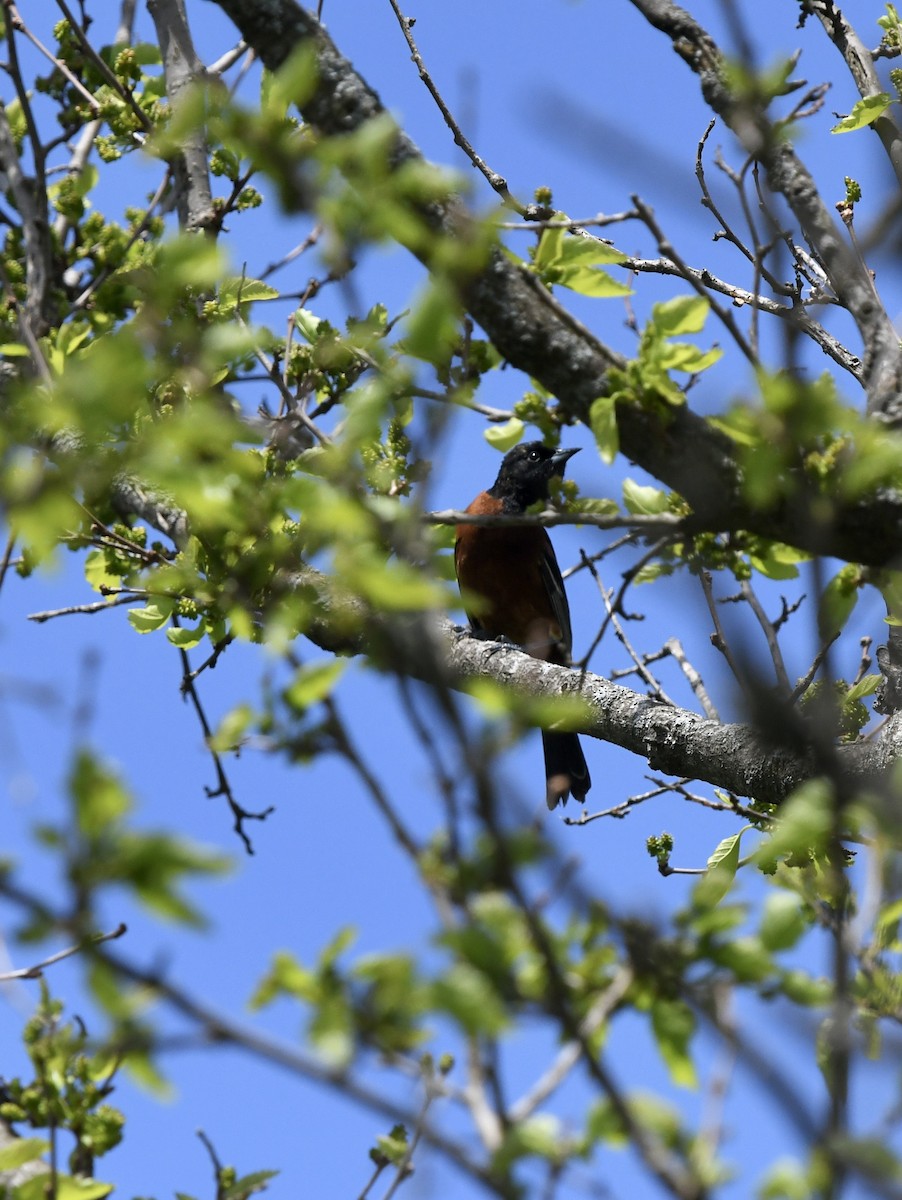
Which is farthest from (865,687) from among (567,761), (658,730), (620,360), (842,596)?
(567,761)

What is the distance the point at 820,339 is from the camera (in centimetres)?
496

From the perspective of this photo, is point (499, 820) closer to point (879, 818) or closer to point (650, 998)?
point (650, 998)

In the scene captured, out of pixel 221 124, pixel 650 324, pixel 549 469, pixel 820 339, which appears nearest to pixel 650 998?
pixel 650 324

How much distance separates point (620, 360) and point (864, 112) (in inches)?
77.5

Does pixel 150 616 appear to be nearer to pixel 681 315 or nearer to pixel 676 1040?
pixel 681 315

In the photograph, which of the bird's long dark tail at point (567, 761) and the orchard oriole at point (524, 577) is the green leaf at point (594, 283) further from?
the bird's long dark tail at point (567, 761)

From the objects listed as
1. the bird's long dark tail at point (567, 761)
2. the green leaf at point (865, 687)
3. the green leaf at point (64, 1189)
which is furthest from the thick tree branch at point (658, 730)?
A: the bird's long dark tail at point (567, 761)

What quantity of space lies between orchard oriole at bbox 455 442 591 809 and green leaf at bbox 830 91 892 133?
331cm

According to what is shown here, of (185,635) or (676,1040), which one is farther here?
(185,635)

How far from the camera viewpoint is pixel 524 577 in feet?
24.2

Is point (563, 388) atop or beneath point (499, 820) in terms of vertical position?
atop

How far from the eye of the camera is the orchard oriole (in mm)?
7301

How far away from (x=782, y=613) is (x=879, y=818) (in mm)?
3249

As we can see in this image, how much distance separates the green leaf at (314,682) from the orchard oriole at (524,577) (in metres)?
5.43
